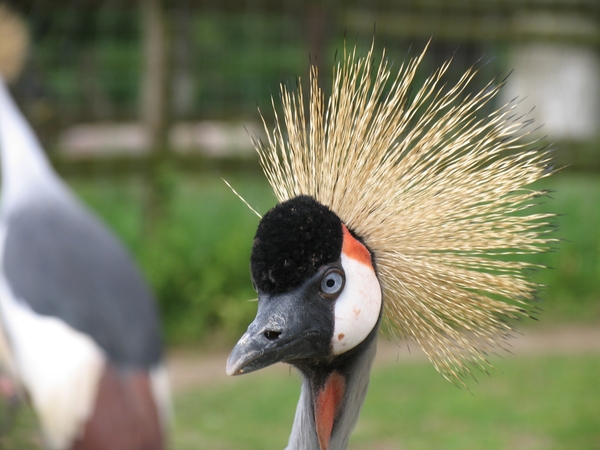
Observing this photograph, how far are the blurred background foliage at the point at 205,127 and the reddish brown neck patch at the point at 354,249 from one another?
197 cm

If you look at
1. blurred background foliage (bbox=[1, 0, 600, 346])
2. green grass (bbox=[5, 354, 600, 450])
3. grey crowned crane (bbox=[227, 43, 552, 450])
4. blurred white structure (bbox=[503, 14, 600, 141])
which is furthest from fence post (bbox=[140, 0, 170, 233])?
grey crowned crane (bbox=[227, 43, 552, 450])

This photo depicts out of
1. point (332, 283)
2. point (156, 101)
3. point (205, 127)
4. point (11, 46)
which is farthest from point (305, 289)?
point (205, 127)

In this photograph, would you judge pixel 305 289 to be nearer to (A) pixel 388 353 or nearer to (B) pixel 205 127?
(A) pixel 388 353

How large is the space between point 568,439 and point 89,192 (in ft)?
7.01

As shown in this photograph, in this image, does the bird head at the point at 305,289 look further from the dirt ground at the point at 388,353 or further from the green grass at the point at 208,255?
the green grass at the point at 208,255

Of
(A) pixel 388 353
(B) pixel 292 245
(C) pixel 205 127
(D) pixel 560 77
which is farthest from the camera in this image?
(D) pixel 560 77

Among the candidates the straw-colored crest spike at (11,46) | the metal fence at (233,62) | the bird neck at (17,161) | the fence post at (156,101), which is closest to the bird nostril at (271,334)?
the bird neck at (17,161)

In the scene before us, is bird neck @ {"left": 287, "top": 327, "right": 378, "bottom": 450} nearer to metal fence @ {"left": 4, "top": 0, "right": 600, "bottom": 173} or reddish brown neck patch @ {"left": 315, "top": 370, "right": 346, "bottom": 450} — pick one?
reddish brown neck patch @ {"left": 315, "top": 370, "right": 346, "bottom": 450}

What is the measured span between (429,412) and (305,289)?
185 cm

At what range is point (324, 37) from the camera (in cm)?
320

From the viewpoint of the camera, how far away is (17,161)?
2.18m

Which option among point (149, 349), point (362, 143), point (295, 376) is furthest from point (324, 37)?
point (362, 143)

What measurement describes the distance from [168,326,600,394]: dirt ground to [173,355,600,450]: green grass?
8 cm

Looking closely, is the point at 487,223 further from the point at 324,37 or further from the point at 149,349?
the point at 324,37
